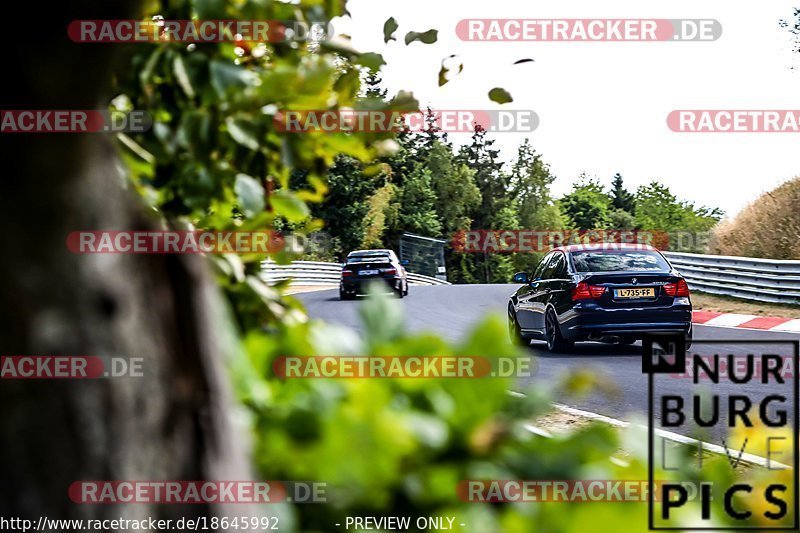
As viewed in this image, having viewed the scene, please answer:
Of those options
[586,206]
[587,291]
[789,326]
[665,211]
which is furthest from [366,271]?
[586,206]

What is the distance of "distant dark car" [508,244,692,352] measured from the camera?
12531mm

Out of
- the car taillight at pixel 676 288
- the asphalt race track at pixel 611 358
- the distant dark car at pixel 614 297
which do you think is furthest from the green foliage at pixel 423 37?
the car taillight at pixel 676 288

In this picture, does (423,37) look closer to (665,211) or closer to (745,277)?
(745,277)

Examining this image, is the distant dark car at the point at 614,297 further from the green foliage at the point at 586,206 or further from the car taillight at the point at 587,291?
the green foliage at the point at 586,206

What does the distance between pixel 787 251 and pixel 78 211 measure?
28.8 m

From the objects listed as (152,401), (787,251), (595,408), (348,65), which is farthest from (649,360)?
(787,251)

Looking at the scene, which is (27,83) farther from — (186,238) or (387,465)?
(387,465)

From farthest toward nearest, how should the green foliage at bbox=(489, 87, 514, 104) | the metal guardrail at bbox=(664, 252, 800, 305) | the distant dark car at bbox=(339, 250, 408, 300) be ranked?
1. the distant dark car at bbox=(339, 250, 408, 300)
2. the metal guardrail at bbox=(664, 252, 800, 305)
3. the green foliage at bbox=(489, 87, 514, 104)

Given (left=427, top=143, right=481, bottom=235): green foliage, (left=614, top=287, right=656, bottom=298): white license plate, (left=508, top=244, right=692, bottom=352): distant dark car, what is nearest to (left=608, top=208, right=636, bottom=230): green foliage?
(left=427, top=143, right=481, bottom=235): green foliage

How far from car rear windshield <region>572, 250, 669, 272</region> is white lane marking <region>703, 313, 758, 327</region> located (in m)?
6.67

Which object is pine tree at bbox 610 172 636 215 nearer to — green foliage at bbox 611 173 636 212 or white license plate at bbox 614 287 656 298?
green foliage at bbox 611 173 636 212

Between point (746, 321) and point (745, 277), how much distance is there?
4.69 meters

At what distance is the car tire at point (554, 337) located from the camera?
43.0 feet

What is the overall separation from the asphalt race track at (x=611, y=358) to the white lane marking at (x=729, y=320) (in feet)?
3.48
